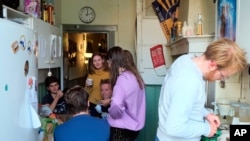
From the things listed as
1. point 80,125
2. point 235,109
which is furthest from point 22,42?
point 235,109

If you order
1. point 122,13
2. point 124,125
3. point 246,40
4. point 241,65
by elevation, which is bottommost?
point 124,125

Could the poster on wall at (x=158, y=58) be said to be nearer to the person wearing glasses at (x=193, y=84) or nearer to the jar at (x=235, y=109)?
the jar at (x=235, y=109)

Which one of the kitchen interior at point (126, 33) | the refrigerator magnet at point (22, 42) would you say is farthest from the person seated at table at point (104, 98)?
the refrigerator magnet at point (22, 42)

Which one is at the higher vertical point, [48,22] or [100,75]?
[48,22]

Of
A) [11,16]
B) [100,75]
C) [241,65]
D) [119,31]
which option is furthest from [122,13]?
[241,65]

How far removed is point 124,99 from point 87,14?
2.74 m

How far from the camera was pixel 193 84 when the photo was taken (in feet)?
4.51

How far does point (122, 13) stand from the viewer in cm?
477

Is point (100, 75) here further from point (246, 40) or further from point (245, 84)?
point (246, 40)

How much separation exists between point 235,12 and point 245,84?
2.22 feet

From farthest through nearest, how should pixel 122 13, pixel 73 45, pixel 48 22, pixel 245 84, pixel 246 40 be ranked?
1. pixel 73 45
2. pixel 122 13
3. pixel 48 22
4. pixel 245 84
5. pixel 246 40

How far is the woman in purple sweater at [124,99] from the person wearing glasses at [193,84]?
746mm

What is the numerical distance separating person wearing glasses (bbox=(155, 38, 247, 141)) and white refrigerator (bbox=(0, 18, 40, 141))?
763 millimetres

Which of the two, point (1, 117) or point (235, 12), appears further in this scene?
point (235, 12)
